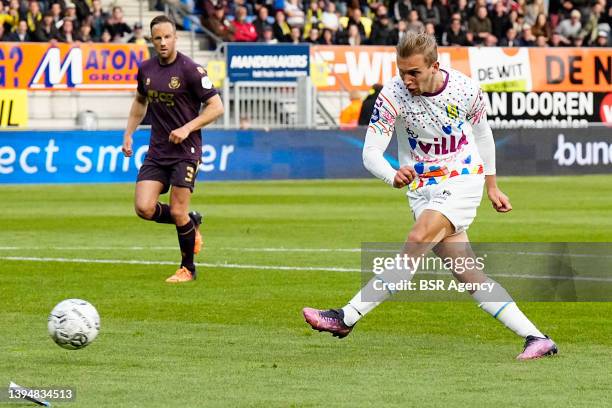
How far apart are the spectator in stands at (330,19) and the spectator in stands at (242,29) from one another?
1962 millimetres

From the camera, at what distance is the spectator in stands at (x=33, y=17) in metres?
31.7

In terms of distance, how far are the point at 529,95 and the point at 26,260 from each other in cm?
2232

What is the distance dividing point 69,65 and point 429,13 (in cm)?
1065

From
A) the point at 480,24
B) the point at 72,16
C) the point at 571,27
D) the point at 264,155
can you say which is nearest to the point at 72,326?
the point at 264,155

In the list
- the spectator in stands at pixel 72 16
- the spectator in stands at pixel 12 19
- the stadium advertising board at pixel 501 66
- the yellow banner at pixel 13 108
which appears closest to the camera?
the yellow banner at pixel 13 108

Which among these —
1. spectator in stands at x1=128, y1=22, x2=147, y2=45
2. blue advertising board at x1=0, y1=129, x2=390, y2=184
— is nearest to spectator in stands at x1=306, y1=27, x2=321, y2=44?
spectator in stands at x1=128, y1=22, x2=147, y2=45

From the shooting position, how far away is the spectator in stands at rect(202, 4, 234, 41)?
115 ft

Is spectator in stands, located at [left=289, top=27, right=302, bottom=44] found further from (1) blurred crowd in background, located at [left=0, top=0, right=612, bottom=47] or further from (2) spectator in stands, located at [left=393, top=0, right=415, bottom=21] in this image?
(2) spectator in stands, located at [left=393, top=0, right=415, bottom=21]

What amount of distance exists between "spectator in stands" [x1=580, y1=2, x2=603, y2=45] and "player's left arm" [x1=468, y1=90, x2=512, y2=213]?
30.8 metres

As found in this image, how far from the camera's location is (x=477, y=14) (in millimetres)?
38000

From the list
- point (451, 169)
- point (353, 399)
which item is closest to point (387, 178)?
point (451, 169)

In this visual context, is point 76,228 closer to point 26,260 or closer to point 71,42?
point 26,260

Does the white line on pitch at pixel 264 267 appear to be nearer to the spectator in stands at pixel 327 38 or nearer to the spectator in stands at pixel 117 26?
the spectator in stands at pixel 117 26

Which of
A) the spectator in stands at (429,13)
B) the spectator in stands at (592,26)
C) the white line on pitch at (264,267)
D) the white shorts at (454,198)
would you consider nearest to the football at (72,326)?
the white shorts at (454,198)
